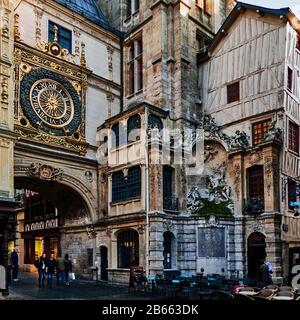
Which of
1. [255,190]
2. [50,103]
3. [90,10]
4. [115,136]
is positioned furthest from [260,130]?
[90,10]

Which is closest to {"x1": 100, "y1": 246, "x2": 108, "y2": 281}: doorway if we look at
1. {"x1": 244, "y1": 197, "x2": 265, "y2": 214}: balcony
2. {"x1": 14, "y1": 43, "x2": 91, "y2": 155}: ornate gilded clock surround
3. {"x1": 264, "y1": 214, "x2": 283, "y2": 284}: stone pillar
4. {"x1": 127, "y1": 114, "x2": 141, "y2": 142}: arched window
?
{"x1": 14, "y1": 43, "x2": 91, "y2": 155}: ornate gilded clock surround

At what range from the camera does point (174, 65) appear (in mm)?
26359

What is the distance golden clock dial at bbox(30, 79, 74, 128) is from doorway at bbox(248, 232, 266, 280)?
12659 millimetres

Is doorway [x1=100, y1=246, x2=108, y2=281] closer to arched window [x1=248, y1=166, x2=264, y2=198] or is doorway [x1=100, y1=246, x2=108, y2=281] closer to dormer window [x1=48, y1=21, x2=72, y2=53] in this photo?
arched window [x1=248, y1=166, x2=264, y2=198]

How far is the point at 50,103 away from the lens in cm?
2508

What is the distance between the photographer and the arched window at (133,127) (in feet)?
80.2

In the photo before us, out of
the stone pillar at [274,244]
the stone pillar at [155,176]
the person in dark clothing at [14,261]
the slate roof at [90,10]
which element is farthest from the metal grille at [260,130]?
the person in dark clothing at [14,261]

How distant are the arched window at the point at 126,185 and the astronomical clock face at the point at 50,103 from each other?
4028mm

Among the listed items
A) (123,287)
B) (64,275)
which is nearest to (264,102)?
(123,287)

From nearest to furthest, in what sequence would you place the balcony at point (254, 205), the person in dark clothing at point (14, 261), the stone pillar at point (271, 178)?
the stone pillar at point (271, 178) → the person in dark clothing at point (14, 261) → the balcony at point (254, 205)

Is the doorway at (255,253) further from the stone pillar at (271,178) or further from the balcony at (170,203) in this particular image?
the balcony at (170,203)

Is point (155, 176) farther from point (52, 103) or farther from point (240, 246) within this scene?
point (52, 103)
